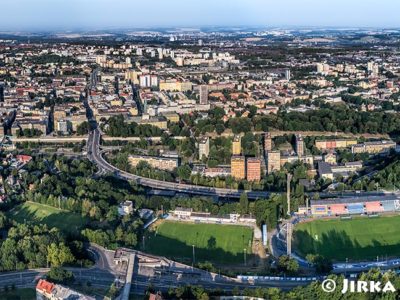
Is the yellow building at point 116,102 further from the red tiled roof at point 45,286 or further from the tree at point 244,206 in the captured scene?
the red tiled roof at point 45,286

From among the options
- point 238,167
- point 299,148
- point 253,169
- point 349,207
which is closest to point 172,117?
Result: point 299,148

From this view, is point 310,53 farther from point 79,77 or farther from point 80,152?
point 80,152

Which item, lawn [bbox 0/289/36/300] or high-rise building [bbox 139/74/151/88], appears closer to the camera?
lawn [bbox 0/289/36/300]

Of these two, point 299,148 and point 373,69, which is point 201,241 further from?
point 373,69

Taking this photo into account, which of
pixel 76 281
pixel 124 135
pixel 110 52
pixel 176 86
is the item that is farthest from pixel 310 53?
pixel 76 281

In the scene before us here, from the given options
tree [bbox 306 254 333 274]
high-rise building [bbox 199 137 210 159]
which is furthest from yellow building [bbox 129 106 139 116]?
tree [bbox 306 254 333 274]

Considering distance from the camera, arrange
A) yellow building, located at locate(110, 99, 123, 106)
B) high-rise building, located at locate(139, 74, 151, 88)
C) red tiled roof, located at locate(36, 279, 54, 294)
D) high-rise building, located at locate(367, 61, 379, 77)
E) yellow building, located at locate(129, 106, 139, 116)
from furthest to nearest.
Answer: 1. high-rise building, located at locate(367, 61, 379, 77)
2. high-rise building, located at locate(139, 74, 151, 88)
3. yellow building, located at locate(110, 99, 123, 106)
4. yellow building, located at locate(129, 106, 139, 116)
5. red tiled roof, located at locate(36, 279, 54, 294)

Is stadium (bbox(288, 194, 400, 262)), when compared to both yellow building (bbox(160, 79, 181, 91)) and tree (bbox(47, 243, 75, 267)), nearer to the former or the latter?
tree (bbox(47, 243, 75, 267))
